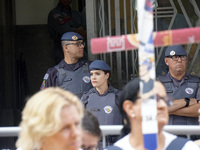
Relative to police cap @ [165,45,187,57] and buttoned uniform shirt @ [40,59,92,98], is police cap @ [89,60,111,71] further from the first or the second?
police cap @ [165,45,187,57]

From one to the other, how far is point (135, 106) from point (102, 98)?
264 cm

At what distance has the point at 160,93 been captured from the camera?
8.23 ft

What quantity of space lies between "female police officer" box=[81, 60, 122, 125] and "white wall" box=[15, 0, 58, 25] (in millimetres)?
3033

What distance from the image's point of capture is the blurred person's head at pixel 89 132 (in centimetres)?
284

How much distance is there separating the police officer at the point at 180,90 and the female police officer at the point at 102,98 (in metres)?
0.56

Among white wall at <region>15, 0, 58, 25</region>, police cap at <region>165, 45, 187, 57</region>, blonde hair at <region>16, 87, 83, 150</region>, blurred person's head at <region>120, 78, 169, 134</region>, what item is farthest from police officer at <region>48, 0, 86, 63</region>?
blonde hair at <region>16, 87, 83, 150</region>

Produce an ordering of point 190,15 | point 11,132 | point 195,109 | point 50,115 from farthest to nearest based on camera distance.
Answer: point 190,15 → point 195,109 → point 11,132 → point 50,115

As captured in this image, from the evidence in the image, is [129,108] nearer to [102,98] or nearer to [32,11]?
[102,98]

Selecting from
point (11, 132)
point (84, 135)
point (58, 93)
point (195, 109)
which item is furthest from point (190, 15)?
point (58, 93)

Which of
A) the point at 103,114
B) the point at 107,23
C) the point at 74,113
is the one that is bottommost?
the point at 103,114

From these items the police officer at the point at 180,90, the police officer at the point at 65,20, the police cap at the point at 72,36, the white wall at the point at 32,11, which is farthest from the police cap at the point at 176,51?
the white wall at the point at 32,11

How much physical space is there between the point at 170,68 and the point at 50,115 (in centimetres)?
329

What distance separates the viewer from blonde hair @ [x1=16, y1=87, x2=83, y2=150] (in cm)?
209

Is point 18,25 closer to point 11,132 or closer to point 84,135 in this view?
point 11,132
